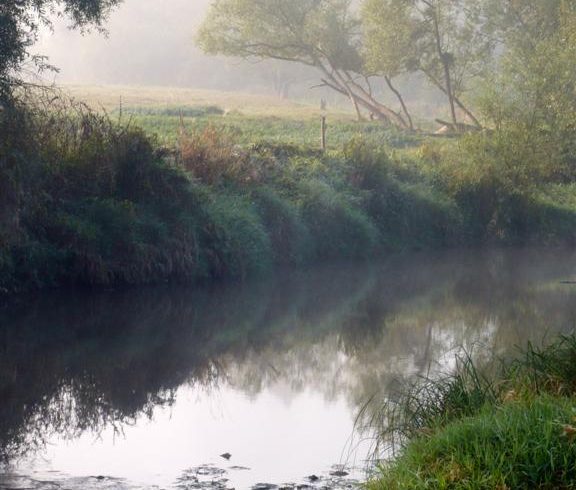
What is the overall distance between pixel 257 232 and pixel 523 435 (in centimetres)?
1966

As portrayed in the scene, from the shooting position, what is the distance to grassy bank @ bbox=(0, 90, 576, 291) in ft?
71.4

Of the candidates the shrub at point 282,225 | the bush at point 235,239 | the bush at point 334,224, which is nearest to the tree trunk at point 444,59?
the bush at point 334,224

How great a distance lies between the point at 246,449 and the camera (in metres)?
11.4

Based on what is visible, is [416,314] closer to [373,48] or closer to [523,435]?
[523,435]

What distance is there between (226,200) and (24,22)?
9.44 m

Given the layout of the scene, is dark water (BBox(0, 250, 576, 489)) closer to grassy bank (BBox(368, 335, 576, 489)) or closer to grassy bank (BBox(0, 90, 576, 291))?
grassy bank (BBox(0, 90, 576, 291))

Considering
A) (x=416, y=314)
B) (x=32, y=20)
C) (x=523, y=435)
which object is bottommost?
(x=416, y=314)

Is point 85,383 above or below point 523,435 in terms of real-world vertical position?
below

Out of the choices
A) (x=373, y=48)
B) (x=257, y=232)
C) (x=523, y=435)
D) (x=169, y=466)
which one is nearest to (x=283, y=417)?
(x=169, y=466)

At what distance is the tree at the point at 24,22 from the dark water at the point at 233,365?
411 cm

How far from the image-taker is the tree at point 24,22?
1820cm

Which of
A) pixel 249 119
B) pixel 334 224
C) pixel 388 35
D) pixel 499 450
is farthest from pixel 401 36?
pixel 499 450

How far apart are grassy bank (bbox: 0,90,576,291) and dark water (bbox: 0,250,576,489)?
38.6 inches

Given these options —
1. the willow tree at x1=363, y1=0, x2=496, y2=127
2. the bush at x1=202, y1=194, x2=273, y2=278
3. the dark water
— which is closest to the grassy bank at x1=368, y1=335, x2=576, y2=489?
the dark water
